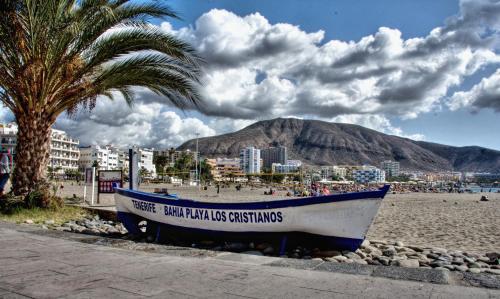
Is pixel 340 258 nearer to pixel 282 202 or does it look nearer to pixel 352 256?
pixel 352 256

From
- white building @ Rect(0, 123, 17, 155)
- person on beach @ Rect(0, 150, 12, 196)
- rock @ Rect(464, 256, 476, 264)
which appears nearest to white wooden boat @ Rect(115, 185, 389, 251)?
rock @ Rect(464, 256, 476, 264)

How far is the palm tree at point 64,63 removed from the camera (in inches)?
366

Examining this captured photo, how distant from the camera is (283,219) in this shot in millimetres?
6340

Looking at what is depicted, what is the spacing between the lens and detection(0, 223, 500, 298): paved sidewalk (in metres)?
3.46

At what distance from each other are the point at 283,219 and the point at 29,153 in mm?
7434

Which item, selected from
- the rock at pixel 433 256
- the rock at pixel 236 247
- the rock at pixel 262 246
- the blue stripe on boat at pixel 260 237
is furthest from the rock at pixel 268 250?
the rock at pixel 433 256

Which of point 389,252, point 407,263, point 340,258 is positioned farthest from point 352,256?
point 389,252

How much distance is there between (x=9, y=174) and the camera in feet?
36.7

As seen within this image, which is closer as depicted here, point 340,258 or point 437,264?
point 437,264

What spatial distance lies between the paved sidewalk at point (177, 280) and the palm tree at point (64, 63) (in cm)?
570

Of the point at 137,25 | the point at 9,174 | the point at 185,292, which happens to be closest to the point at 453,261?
the point at 185,292

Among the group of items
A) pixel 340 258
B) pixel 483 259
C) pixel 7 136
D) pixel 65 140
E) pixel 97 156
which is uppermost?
pixel 65 140

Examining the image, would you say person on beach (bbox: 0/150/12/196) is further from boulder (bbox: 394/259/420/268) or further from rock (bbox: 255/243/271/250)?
boulder (bbox: 394/259/420/268)

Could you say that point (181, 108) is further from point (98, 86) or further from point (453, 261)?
point (453, 261)
